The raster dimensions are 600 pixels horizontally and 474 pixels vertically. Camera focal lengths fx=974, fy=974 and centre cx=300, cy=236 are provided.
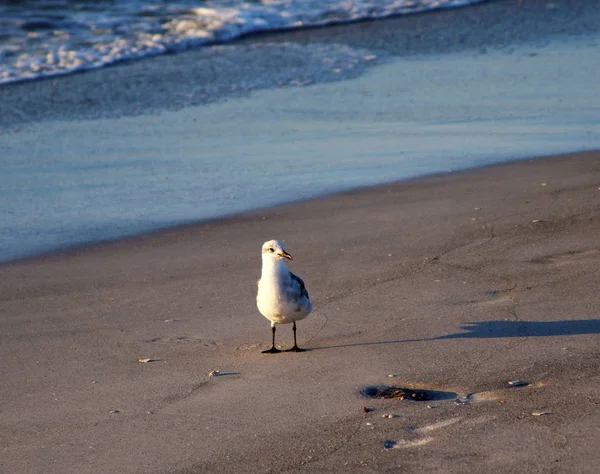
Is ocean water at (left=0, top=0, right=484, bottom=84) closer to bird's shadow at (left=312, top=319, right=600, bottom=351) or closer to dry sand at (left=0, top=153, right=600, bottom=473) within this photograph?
dry sand at (left=0, top=153, right=600, bottom=473)

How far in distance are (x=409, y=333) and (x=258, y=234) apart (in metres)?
2.63

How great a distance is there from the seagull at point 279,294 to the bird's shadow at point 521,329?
10.3 inches

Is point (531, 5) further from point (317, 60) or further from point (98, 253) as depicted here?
point (98, 253)

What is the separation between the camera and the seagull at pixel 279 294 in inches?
232

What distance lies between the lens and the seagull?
589cm

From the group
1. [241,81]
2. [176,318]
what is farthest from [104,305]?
[241,81]

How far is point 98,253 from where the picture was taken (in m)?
8.09

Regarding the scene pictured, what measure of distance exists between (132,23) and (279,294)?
16082 mm

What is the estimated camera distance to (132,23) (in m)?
20.8

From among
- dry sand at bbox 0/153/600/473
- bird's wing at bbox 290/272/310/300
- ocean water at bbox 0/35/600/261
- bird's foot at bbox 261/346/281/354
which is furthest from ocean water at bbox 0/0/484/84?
bird's foot at bbox 261/346/281/354

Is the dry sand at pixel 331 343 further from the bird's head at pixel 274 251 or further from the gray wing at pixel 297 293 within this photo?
the bird's head at pixel 274 251

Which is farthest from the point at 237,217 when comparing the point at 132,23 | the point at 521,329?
the point at 132,23

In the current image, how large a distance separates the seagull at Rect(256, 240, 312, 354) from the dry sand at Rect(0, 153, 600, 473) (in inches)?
9.2

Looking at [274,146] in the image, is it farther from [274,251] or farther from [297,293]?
[297,293]
